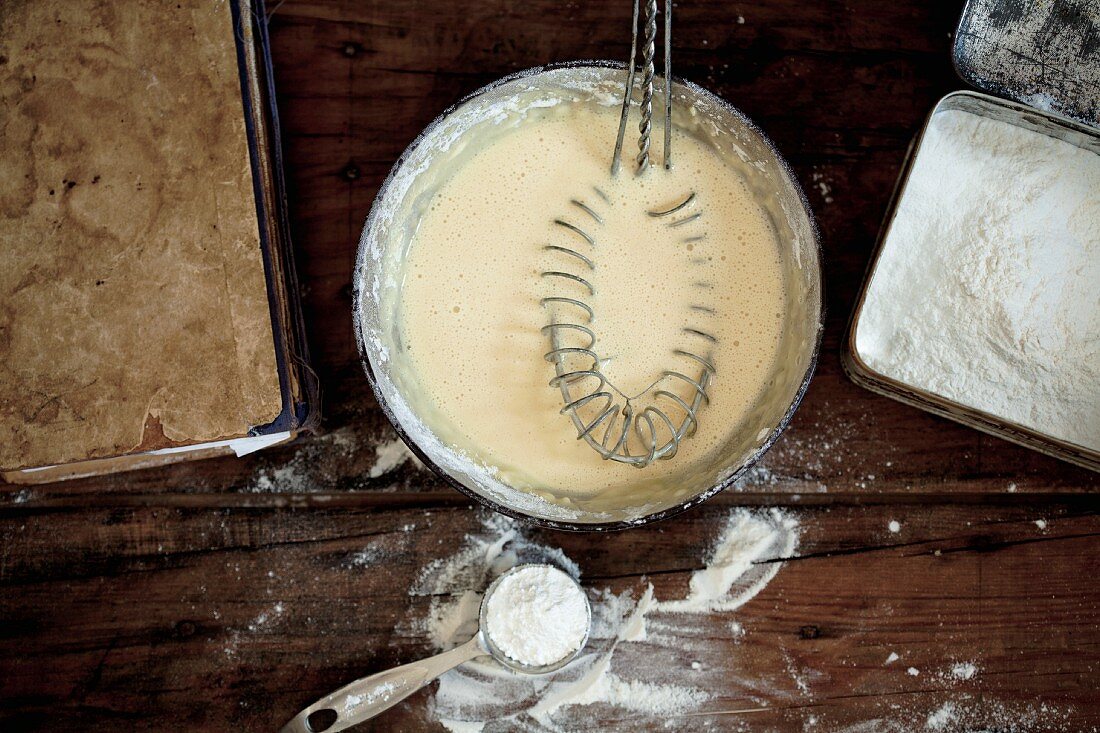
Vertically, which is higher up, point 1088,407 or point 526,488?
point 1088,407

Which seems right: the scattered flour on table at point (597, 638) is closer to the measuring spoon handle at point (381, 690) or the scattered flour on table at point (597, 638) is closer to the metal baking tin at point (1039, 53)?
the measuring spoon handle at point (381, 690)

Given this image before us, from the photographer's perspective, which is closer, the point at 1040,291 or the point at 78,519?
the point at 1040,291

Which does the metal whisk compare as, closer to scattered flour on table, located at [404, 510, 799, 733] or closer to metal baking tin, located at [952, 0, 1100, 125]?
scattered flour on table, located at [404, 510, 799, 733]

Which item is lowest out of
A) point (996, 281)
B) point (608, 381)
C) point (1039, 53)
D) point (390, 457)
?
point (390, 457)

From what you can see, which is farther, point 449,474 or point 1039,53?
point 1039,53

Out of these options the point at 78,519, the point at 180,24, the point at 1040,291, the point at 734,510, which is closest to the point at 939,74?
the point at 1040,291

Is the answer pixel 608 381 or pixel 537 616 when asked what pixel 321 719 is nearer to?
pixel 537 616

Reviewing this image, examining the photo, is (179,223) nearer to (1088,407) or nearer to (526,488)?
(526,488)

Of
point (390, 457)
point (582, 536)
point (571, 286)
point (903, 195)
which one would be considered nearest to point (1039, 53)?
point (903, 195)

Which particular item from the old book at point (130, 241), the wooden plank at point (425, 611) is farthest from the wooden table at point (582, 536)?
the old book at point (130, 241)
